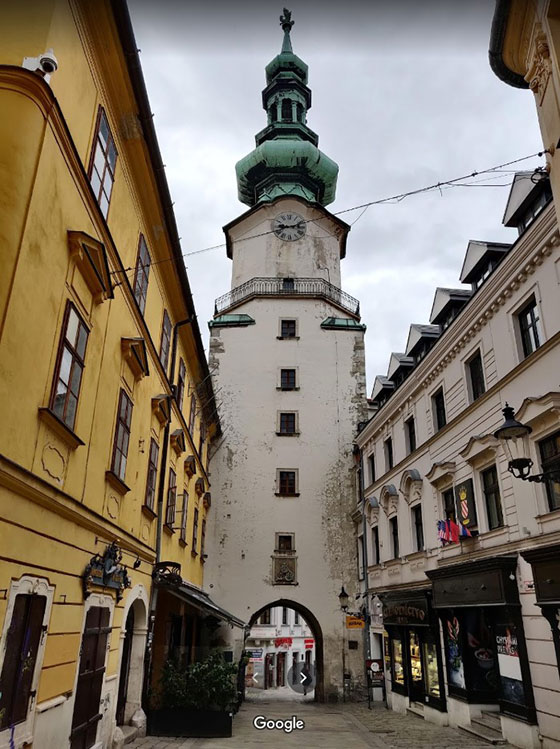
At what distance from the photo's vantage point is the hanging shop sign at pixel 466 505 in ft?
45.4

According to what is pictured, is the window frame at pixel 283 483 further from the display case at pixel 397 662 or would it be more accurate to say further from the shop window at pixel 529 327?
the shop window at pixel 529 327

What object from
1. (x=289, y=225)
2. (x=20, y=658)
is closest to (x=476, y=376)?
(x=20, y=658)

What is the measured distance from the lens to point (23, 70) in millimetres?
6215

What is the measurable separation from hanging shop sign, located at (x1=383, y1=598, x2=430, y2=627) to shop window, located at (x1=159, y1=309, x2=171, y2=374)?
938cm

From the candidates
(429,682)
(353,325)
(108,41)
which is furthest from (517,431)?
(353,325)

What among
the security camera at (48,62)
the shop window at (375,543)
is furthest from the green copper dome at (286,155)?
the security camera at (48,62)

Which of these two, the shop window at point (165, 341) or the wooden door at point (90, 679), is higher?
the shop window at point (165, 341)

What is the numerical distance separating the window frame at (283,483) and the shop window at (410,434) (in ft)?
22.5

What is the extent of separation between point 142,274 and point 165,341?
109 inches

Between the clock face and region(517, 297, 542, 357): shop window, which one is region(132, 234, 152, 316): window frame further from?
the clock face

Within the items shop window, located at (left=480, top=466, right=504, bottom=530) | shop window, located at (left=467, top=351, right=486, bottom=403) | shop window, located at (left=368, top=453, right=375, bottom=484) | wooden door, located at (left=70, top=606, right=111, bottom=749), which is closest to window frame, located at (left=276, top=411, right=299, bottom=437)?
shop window, located at (left=368, top=453, right=375, bottom=484)

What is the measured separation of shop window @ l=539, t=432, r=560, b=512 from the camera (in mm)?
10680

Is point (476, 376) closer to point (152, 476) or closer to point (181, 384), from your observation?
point (181, 384)

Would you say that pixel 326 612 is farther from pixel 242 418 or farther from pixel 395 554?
pixel 242 418
